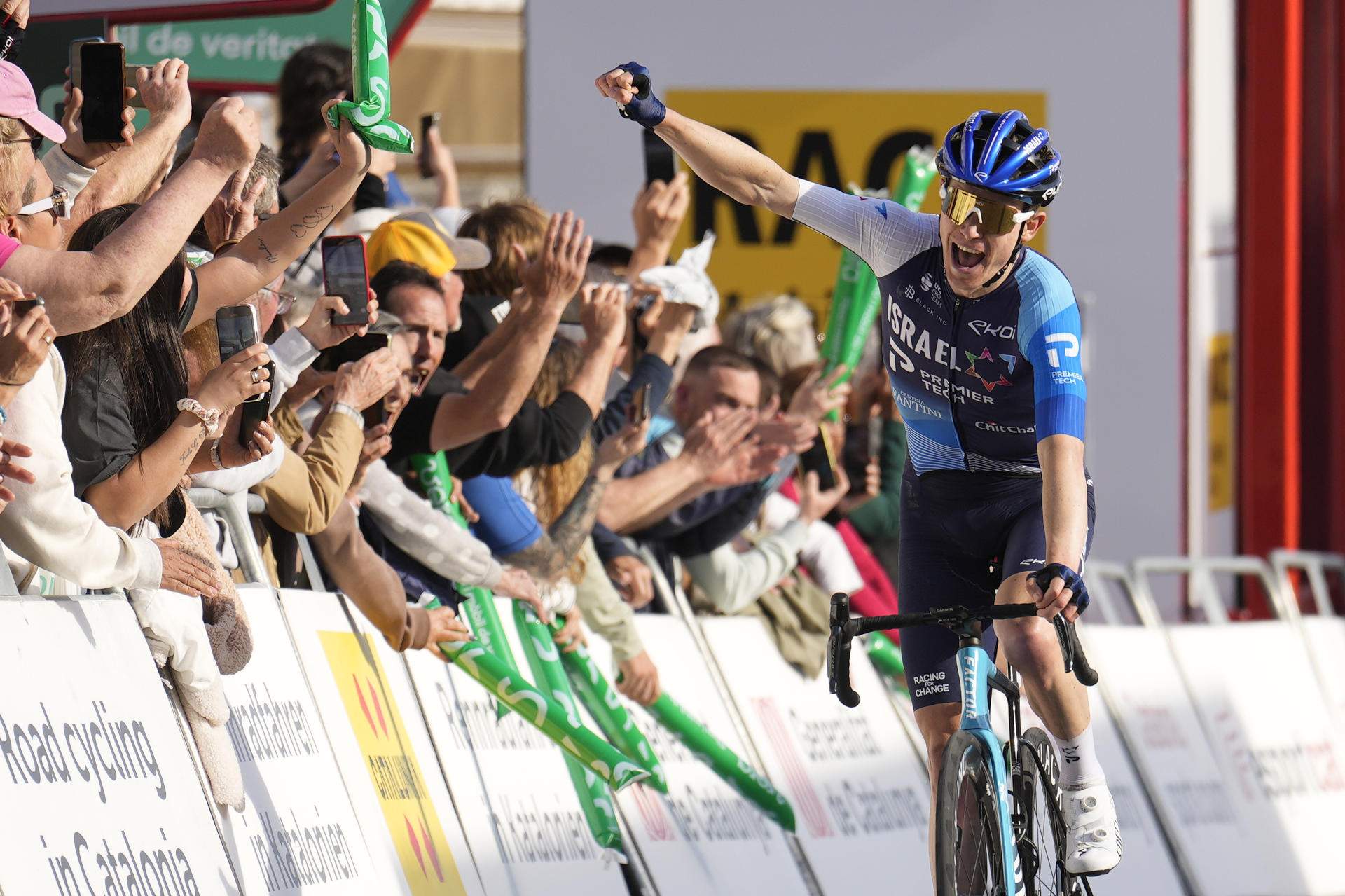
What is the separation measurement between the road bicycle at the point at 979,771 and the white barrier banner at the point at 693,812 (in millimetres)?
2088

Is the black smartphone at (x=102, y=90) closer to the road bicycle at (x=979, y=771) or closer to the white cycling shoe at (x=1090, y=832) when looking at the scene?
the road bicycle at (x=979, y=771)

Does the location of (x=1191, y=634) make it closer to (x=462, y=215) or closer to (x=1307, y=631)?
(x=1307, y=631)

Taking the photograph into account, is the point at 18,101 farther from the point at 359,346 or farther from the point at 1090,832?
the point at 1090,832

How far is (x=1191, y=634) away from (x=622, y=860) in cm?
534

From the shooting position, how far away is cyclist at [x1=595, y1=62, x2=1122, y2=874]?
6.02m

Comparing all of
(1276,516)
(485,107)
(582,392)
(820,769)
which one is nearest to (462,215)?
(582,392)

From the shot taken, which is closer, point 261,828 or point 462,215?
point 261,828

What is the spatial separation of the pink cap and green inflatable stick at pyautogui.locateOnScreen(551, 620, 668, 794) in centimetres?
358

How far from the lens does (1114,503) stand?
1392 cm

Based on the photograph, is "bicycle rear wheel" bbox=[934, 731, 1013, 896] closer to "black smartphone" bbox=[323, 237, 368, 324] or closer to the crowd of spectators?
the crowd of spectators

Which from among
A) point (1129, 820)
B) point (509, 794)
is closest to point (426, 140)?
point (509, 794)

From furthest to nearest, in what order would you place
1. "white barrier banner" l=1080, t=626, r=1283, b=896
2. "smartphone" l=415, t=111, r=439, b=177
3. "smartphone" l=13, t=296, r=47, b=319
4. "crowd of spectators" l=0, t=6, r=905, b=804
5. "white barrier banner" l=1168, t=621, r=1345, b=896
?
1. "white barrier banner" l=1168, t=621, r=1345, b=896
2. "white barrier banner" l=1080, t=626, r=1283, b=896
3. "smartphone" l=415, t=111, r=439, b=177
4. "crowd of spectators" l=0, t=6, r=905, b=804
5. "smartphone" l=13, t=296, r=47, b=319

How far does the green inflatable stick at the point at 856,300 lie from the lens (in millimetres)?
9367

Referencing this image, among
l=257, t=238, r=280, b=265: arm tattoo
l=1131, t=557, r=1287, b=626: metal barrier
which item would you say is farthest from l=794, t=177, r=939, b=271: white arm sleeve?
l=1131, t=557, r=1287, b=626: metal barrier
